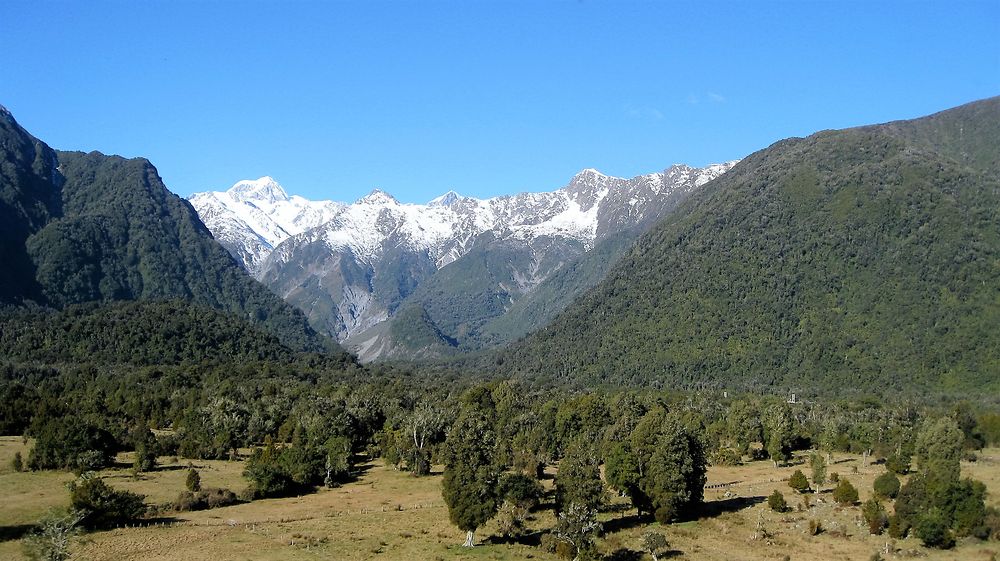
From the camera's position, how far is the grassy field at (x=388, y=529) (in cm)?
7019

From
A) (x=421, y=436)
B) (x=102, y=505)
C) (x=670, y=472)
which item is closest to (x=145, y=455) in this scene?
(x=102, y=505)

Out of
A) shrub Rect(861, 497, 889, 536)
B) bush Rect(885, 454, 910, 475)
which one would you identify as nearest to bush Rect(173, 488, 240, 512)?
shrub Rect(861, 497, 889, 536)

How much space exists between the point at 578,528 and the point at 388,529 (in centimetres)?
2016

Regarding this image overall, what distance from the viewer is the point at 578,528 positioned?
70.2m

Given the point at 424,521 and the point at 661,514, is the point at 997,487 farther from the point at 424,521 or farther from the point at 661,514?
the point at 424,521

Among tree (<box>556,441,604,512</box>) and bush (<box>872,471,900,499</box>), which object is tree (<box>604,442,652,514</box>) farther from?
bush (<box>872,471,900,499</box>)

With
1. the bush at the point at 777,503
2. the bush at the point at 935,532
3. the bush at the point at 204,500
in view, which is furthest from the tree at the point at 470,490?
the bush at the point at 935,532

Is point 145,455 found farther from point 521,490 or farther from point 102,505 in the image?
point 521,490

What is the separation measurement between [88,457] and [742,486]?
8631 cm

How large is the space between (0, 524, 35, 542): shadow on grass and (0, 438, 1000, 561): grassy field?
157 millimetres

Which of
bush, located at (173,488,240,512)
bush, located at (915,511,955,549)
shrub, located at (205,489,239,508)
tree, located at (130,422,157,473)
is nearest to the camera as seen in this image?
bush, located at (915,511,955,549)

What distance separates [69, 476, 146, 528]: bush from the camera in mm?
75938

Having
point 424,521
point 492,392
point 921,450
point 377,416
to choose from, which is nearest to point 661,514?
point 424,521

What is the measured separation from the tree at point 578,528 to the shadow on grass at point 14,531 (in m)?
46.3
